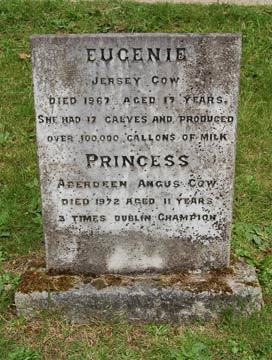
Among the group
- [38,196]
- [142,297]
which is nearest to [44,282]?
[142,297]

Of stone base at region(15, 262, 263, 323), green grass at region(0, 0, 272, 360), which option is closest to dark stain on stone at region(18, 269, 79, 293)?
stone base at region(15, 262, 263, 323)

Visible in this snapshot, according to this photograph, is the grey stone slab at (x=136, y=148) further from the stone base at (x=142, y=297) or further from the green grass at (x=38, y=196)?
the green grass at (x=38, y=196)

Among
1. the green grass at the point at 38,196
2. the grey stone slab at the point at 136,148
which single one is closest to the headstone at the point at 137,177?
the grey stone slab at the point at 136,148

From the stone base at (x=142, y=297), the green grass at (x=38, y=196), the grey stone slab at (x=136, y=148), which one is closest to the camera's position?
the grey stone slab at (x=136, y=148)

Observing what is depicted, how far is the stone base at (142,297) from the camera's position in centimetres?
376

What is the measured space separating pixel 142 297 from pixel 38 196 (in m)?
1.56

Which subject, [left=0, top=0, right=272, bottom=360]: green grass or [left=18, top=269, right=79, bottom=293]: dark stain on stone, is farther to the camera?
[left=18, top=269, right=79, bottom=293]: dark stain on stone

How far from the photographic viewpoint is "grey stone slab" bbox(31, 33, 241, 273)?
3428 millimetres

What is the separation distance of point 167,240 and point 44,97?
1.04 metres

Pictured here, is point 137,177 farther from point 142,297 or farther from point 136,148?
point 142,297

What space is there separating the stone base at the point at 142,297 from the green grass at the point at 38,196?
0.06 metres

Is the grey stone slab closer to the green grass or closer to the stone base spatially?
the stone base

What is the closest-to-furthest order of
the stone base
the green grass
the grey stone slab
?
the grey stone slab < the green grass < the stone base

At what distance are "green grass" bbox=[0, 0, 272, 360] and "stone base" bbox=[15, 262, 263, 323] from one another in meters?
0.06
